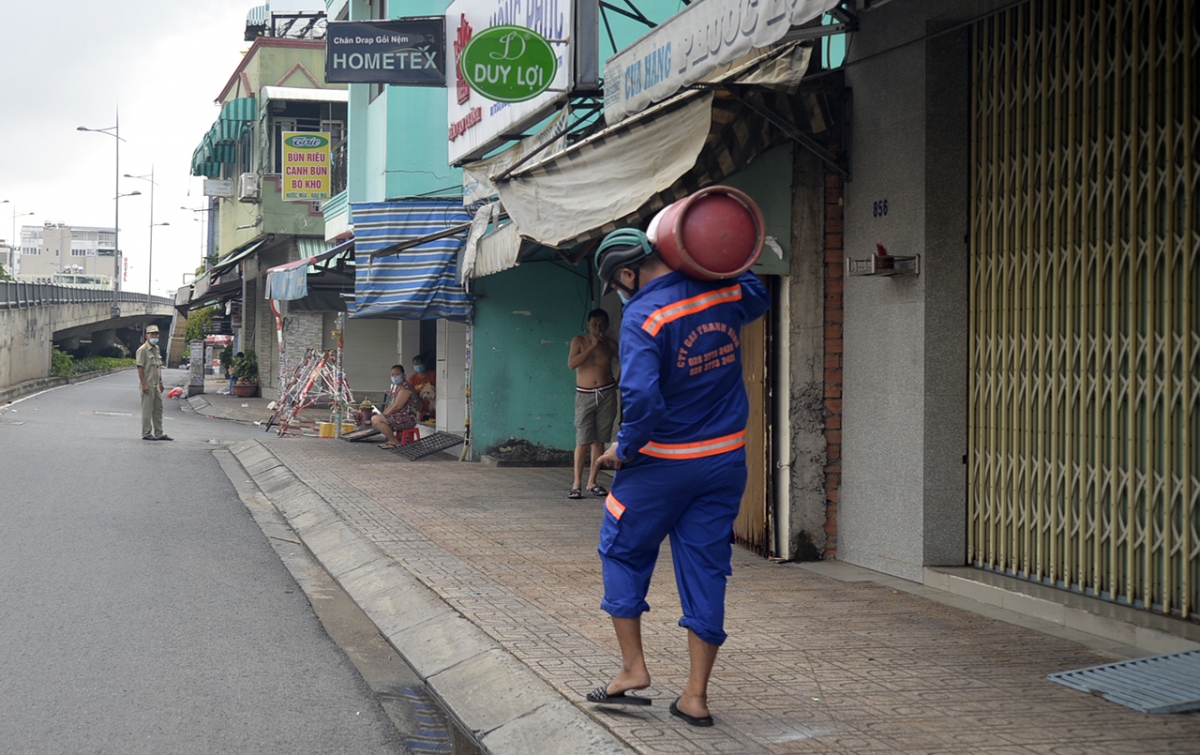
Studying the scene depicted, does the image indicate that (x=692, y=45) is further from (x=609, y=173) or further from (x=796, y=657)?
(x=796, y=657)

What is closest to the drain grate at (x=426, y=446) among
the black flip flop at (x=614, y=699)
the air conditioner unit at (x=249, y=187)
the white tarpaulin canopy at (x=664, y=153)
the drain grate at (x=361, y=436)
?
the drain grate at (x=361, y=436)

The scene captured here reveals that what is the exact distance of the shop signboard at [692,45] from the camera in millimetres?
5875

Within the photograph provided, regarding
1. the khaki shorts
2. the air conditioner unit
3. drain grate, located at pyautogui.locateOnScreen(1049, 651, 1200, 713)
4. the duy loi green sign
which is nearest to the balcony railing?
the air conditioner unit

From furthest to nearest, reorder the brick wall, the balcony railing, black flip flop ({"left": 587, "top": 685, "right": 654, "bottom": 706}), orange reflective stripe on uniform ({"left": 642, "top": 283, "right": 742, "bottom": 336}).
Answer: the balcony railing, the brick wall, black flip flop ({"left": 587, "top": 685, "right": 654, "bottom": 706}), orange reflective stripe on uniform ({"left": 642, "top": 283, "right": 742, "bottom": 336})

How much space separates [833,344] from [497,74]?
4.37 m

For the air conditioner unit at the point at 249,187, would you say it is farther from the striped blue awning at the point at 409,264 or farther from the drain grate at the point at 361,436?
the striped blue awning at the point at 409,264

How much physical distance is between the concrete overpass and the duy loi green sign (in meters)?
25.0

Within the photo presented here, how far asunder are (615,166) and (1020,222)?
273cm

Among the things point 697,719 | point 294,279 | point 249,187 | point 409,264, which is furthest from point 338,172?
point 697,719

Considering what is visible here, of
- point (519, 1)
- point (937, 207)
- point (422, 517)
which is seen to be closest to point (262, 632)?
point (422, 517)

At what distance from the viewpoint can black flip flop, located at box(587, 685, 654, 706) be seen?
452 cm

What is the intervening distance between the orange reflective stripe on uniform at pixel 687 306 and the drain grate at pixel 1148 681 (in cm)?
216

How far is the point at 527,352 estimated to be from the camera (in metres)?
14.4

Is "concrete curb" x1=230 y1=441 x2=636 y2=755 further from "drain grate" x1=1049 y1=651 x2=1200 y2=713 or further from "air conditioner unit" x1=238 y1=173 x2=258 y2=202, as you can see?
"air conditioner unit" x1=238 y1=173 x2=258 y2=202
